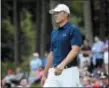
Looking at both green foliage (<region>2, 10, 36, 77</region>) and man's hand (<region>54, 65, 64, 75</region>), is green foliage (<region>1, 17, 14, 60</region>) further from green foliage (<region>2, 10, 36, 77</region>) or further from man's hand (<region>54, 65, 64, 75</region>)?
man's hand (<region>54, 65, 64, 75</region>)

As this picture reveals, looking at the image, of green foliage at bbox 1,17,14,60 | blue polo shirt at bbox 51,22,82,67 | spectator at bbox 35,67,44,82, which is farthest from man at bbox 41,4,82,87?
green foliage at bbox 1,17,14,60

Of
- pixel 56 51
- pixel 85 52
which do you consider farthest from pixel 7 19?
pixel 56 51

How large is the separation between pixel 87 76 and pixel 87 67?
2820 millimetres

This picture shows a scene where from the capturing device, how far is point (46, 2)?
29281 millimetres

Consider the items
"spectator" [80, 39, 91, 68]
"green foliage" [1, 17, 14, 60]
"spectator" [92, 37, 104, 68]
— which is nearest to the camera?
"spectator" [92, 37, 104, 68]

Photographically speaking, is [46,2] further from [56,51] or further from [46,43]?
[56,51]

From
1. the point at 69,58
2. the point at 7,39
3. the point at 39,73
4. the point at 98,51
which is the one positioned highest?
the point at 69,58

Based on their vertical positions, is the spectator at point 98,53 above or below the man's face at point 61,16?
below

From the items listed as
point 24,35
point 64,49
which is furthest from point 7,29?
point 64,49

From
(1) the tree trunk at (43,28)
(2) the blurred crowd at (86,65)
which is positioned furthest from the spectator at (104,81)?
(1) the tree trunk at (43,28)

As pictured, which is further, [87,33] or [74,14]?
[74,14]

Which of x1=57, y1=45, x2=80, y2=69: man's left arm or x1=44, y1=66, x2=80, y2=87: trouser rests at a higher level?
x1=57, y1=45, x2=80, y2=69: man's left arm

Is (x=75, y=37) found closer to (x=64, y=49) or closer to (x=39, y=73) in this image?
(x=64, y=49)

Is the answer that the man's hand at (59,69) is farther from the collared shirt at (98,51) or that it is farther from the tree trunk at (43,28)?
the tree trunk at (43,28)
